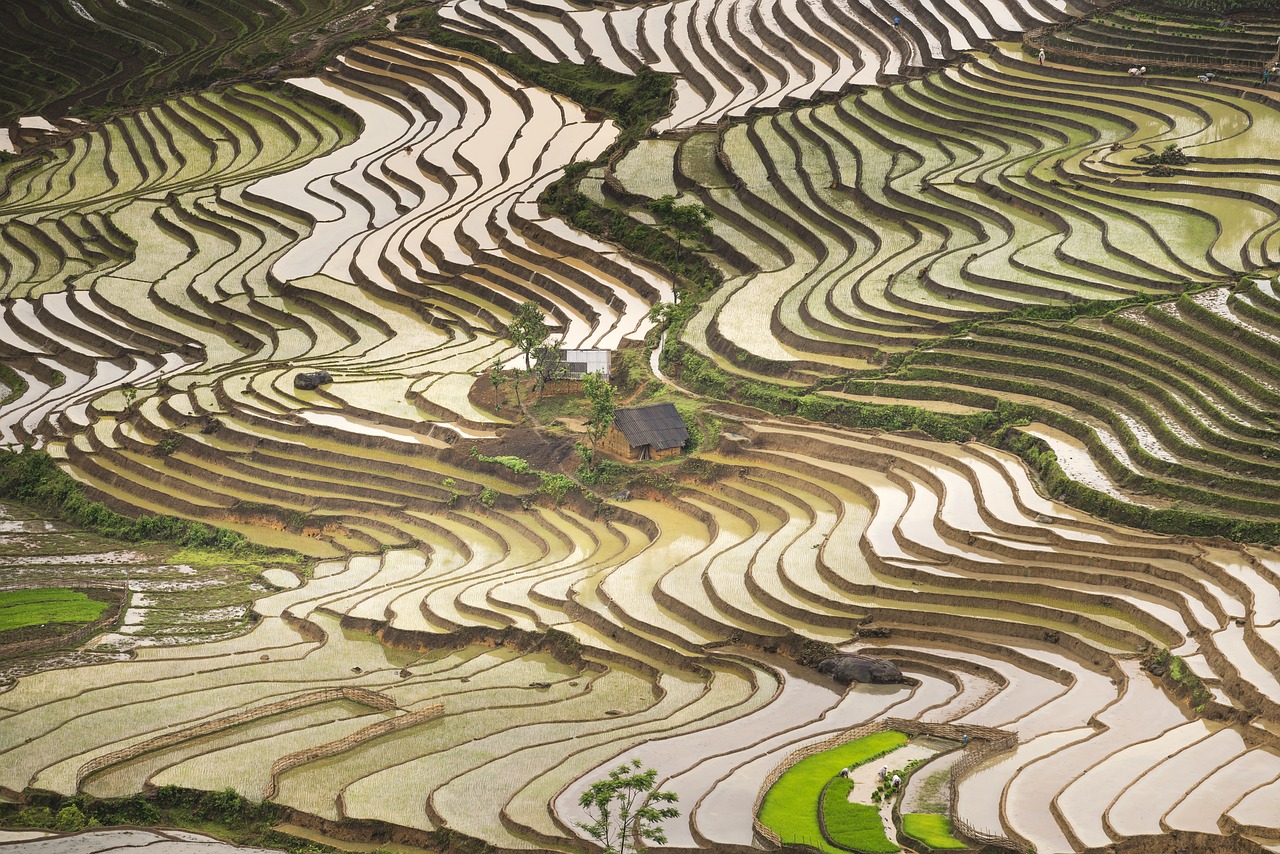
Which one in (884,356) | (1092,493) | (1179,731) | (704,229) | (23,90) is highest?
(23,90)

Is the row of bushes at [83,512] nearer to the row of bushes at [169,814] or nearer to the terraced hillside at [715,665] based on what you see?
the terraced hillside at [715,665]

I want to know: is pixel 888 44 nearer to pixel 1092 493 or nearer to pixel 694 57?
pixel 694 57

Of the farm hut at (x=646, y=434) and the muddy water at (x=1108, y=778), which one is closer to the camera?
the muddy water at (x=1108, y=778)

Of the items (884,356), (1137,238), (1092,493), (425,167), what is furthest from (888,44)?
(1092,493)

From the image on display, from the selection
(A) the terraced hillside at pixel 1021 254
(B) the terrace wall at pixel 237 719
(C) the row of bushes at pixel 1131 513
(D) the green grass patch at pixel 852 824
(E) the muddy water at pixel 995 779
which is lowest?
(B) the terrace wall at pixel 237 719

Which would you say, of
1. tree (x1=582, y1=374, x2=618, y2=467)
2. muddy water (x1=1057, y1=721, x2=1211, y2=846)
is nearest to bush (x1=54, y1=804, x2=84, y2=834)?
muddy water (x1=1057, y1=721, x2=1211, y2=846)

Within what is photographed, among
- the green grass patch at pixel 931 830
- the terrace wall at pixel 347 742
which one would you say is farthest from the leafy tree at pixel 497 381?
the green grass patch at pixel 931 830
